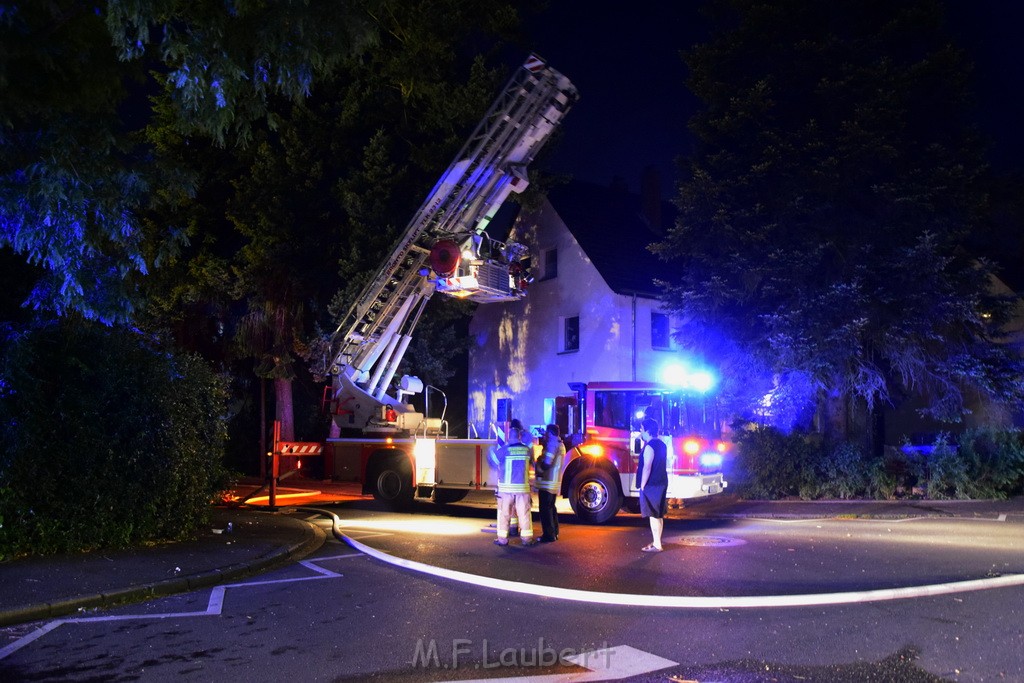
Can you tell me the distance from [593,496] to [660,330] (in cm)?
1296

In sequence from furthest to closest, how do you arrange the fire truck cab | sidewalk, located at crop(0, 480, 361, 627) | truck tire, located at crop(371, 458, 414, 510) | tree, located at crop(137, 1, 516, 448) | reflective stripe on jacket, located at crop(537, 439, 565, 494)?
tree, located at crop(137, 1, 516, 448) < truck tire, located at crop(371, 458, 414, 510) < the fire truck cab < reflective stripe on jacket, located at crop(537, 439, 565, 494) < sidewalk, located at crop(0, 480, 361, 627)

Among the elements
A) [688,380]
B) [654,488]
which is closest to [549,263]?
[688,380]

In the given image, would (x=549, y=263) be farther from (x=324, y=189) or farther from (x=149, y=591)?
(x=149, y=591)

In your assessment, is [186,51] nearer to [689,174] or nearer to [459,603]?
[459,603]

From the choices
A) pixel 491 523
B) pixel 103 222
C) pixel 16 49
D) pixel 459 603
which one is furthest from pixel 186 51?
pixel 491 523

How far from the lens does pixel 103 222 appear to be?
29.9 feet

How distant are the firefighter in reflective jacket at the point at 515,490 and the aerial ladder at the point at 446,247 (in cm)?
715

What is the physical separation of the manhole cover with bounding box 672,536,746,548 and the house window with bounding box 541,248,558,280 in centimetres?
1653

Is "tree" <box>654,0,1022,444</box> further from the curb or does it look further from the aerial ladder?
the curb

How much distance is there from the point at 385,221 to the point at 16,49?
1542 cm

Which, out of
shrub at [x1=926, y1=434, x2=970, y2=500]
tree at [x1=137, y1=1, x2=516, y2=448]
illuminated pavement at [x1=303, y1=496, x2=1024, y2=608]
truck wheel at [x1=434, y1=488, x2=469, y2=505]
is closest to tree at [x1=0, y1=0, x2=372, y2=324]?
illuminated pavement at [x1=303, y1=496, x2=1024, y2=608]

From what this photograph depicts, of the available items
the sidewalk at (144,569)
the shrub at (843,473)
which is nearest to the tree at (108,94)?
the sidewalk at (144,569)

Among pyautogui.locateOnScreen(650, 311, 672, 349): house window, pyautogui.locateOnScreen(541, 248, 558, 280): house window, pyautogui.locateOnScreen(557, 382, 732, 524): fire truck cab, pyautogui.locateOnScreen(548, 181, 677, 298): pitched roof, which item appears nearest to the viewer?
pyautogui.locateOnScreen(557, 382, 732, 524): fire truck cab

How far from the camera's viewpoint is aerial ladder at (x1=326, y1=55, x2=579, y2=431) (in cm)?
1834
